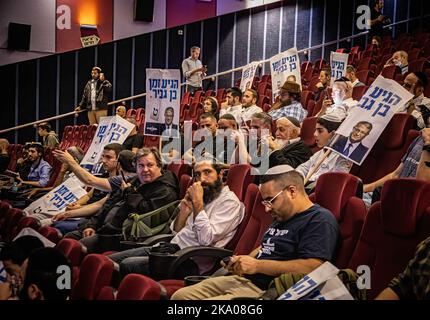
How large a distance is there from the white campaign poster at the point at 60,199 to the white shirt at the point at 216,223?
6.01 ft

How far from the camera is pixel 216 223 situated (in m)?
3.43

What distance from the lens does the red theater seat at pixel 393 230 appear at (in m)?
2.33

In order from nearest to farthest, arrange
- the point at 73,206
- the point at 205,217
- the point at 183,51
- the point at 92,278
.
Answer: the point at 92,278 < the point at 205,217 < the point at 73,206 < the point at 183,51

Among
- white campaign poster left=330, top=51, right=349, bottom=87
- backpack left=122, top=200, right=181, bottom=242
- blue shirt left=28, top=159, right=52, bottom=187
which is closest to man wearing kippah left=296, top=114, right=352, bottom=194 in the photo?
backpack left=122, top=200, right=181, bottom=242

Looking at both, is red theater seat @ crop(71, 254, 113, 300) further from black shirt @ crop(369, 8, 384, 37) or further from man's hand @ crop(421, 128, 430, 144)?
black shirt @ crop(369, 8, 384, 37)

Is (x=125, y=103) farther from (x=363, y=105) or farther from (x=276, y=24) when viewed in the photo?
(x=363, y=105)

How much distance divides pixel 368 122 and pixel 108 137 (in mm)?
2215

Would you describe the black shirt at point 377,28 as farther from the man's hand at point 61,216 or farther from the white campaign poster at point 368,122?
the white campaign poster at point 368,122

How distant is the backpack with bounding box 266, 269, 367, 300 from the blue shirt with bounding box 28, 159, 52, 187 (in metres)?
4.93

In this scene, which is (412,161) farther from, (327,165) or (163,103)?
(163,103)

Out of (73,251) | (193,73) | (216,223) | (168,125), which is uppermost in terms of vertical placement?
(193,73)

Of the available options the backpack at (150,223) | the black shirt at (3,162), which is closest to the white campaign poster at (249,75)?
the black shirt at (3,162)

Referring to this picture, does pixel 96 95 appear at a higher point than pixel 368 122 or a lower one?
lower

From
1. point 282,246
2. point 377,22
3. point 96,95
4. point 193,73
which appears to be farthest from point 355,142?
point 377,22
